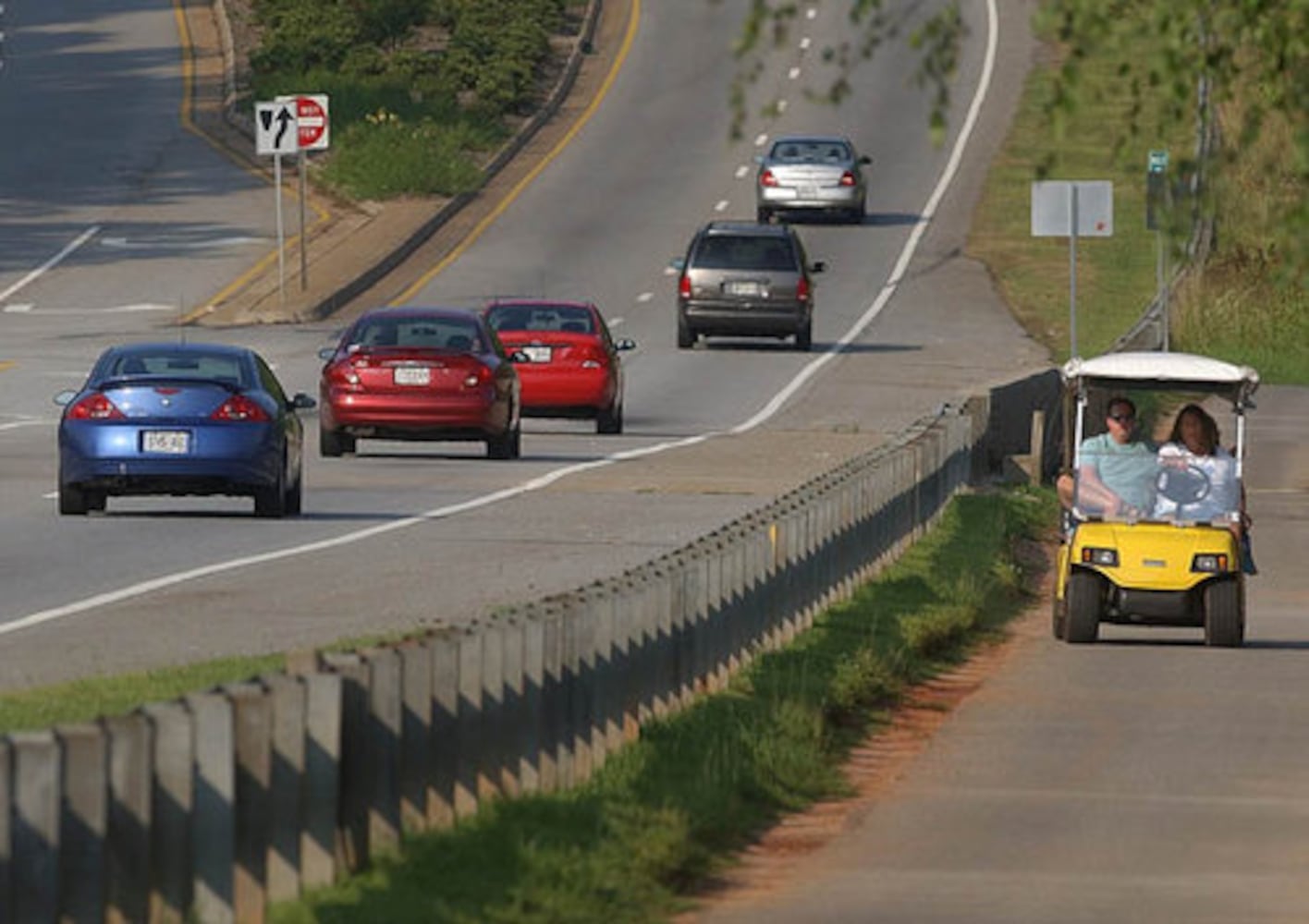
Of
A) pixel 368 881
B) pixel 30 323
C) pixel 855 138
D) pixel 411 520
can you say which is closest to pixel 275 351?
pixel 30 323

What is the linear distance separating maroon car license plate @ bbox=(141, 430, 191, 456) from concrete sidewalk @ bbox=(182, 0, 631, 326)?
28602 millimetres

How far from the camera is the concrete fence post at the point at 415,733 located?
12.2 meters

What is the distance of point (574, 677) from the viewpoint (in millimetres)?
14656

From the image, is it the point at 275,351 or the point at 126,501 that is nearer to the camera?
the point at 126,501

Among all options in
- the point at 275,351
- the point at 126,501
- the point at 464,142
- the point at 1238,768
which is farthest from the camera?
the point at 464,142

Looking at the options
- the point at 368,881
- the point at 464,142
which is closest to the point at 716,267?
the point at 464,142

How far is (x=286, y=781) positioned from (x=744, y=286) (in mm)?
46774

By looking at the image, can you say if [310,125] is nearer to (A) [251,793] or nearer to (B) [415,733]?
(B) [415,733]

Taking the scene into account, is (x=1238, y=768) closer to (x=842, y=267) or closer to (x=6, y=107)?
(x=842, y=267)

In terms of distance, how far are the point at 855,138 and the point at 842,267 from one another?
15.0 metres

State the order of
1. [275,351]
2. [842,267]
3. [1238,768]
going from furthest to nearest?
[842,267] < [275,351] < [1238,768]

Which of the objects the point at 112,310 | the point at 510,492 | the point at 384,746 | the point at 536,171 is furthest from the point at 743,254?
the point at 384,746

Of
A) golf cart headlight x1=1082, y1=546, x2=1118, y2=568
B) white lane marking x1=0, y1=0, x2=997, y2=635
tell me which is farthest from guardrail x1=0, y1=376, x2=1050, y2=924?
white lane marking x1=0, y1=0, x2=997, y2=635

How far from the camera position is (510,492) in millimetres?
35188
